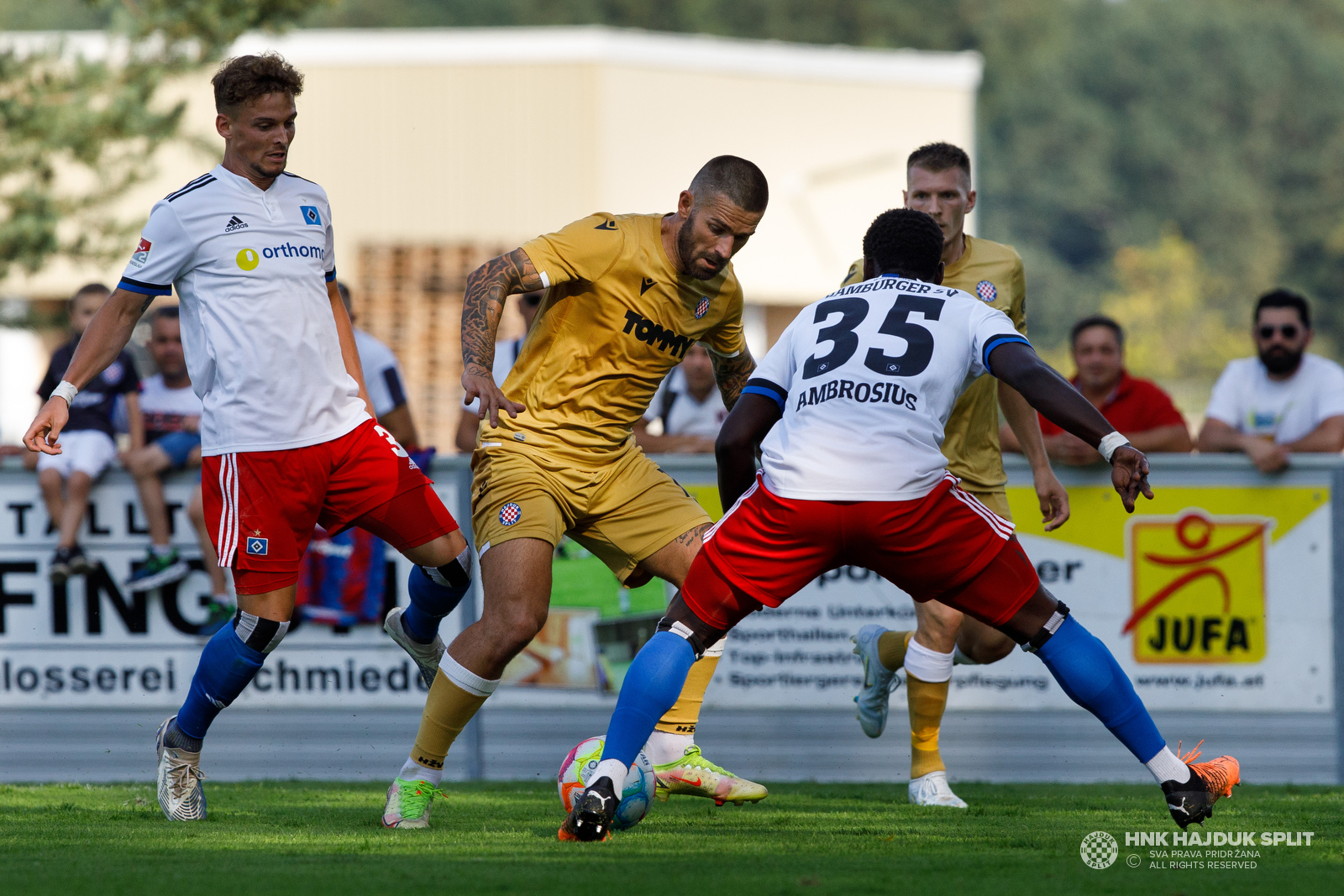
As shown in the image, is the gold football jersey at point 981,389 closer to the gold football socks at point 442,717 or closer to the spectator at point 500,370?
the gold football socks at point 442,717

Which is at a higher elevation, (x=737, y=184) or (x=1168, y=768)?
(x=737, y=184)

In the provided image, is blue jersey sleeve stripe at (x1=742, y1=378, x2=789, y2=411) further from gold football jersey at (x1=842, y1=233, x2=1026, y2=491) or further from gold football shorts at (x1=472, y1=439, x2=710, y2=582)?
gold football jersey at (x1=842, y1=233, x2=1026, y2=491)

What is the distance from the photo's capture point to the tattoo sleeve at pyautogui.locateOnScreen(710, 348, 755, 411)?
241 inches

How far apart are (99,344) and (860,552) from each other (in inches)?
108

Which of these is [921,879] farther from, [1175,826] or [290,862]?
[290,862]

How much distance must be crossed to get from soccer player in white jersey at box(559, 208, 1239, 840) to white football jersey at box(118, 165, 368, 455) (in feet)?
5.10

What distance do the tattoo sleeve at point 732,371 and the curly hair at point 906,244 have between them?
3.32 feet

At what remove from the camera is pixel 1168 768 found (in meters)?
4.95

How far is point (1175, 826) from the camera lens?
18.5 feet

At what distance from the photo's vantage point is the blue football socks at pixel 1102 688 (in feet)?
16.4

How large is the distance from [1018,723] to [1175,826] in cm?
241

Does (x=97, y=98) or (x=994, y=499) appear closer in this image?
(x=994, y=499)

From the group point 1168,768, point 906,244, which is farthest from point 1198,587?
point 906,244

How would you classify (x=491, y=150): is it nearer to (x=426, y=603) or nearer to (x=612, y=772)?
(x=426, y=603)
